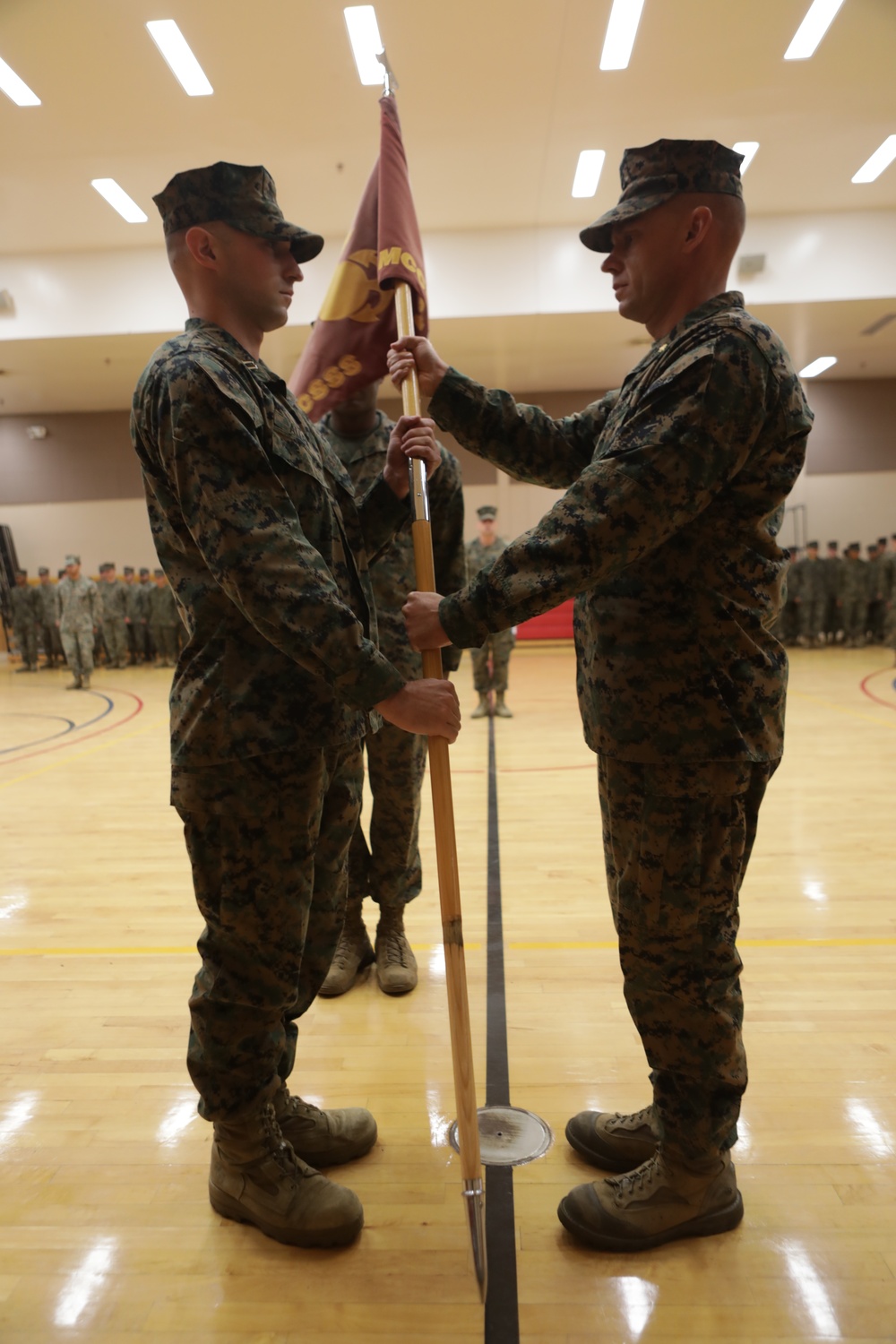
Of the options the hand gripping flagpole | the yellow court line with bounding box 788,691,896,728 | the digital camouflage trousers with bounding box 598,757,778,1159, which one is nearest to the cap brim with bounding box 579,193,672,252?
the hand gripping flagpole

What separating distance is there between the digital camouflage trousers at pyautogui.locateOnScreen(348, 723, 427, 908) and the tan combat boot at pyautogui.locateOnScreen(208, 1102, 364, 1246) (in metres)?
1.05

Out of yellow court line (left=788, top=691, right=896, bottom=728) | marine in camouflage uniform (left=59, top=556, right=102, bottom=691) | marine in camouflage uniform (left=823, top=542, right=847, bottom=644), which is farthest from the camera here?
marine in camouflage uniform (left=823, top=542, right=847, bottom=644)

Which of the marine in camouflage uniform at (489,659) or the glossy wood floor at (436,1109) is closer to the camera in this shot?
the glossy wood floor at (436,1109)

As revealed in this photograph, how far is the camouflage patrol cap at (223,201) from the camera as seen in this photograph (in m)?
1.44

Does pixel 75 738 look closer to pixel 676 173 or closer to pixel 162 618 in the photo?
pixel 676 173

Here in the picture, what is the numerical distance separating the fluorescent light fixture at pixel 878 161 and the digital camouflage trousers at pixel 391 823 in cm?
922

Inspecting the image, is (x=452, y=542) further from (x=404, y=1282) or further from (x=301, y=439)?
(x=404, y=1282)

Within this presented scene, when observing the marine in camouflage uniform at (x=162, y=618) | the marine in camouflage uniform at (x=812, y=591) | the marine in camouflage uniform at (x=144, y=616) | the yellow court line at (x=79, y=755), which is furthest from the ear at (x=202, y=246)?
the marine in camouflage uniform at (x=812, y=591)

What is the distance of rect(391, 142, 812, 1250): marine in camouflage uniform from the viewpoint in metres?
1.31

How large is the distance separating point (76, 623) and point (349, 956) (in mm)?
9583

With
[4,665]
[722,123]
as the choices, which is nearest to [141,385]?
[722,123]

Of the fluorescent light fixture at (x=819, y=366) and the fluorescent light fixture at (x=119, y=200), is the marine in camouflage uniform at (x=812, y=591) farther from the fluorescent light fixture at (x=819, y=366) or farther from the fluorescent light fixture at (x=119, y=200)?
the fluorescent light fixture at (x=119, y=200)

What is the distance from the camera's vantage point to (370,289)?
206 cm

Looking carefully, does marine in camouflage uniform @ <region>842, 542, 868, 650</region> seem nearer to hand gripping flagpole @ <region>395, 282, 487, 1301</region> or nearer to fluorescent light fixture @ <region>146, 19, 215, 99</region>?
fluorescent light fixture @ <region>146, 19, 215, 99</region>
